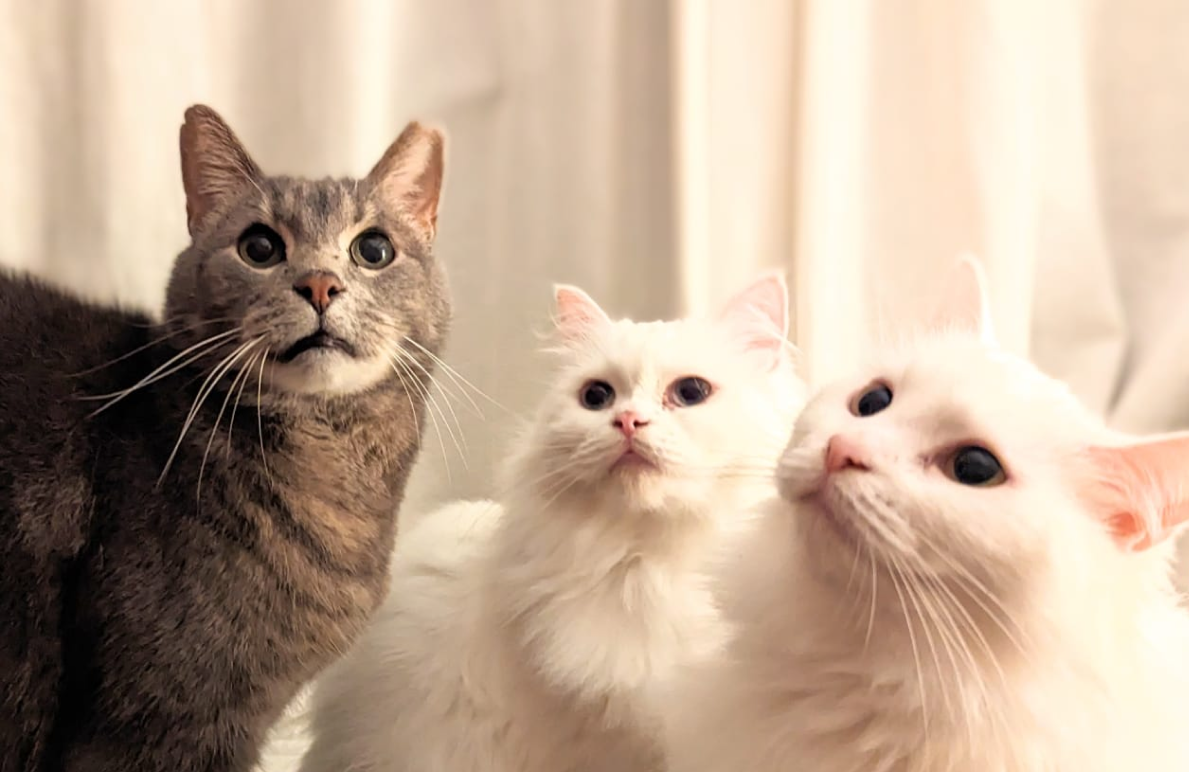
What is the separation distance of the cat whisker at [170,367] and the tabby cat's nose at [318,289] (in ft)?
0.28

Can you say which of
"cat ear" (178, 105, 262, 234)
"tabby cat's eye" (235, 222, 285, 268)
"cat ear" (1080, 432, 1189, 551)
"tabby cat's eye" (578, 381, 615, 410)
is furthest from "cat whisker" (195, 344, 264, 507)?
"cat ear" (1080, 432, 1189, 551)

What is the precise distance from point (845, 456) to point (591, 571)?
1.34 ft

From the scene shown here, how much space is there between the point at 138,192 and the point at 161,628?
2.76 ft

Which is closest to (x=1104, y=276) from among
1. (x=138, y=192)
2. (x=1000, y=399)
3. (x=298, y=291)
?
(x=1000, y=399)

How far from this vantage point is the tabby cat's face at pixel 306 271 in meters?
1.04

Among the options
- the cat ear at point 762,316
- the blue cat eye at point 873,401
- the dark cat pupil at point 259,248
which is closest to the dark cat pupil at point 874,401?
the blue cat eye at point 873,401

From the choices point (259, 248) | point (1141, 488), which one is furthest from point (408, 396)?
point (1141, 488)

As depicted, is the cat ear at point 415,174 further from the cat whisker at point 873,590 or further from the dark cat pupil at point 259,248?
the cat whisker at point 873,590

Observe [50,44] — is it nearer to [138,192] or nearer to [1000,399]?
[138,192]

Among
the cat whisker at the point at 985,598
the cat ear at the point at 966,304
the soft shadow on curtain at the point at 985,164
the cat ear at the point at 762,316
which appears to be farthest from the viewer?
the soft shadow on curtain at the point at 985,164

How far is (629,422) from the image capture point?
3.38ft

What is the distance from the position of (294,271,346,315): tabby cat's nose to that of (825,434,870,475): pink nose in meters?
0.58

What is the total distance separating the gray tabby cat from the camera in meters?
0.95

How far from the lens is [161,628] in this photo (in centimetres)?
95
